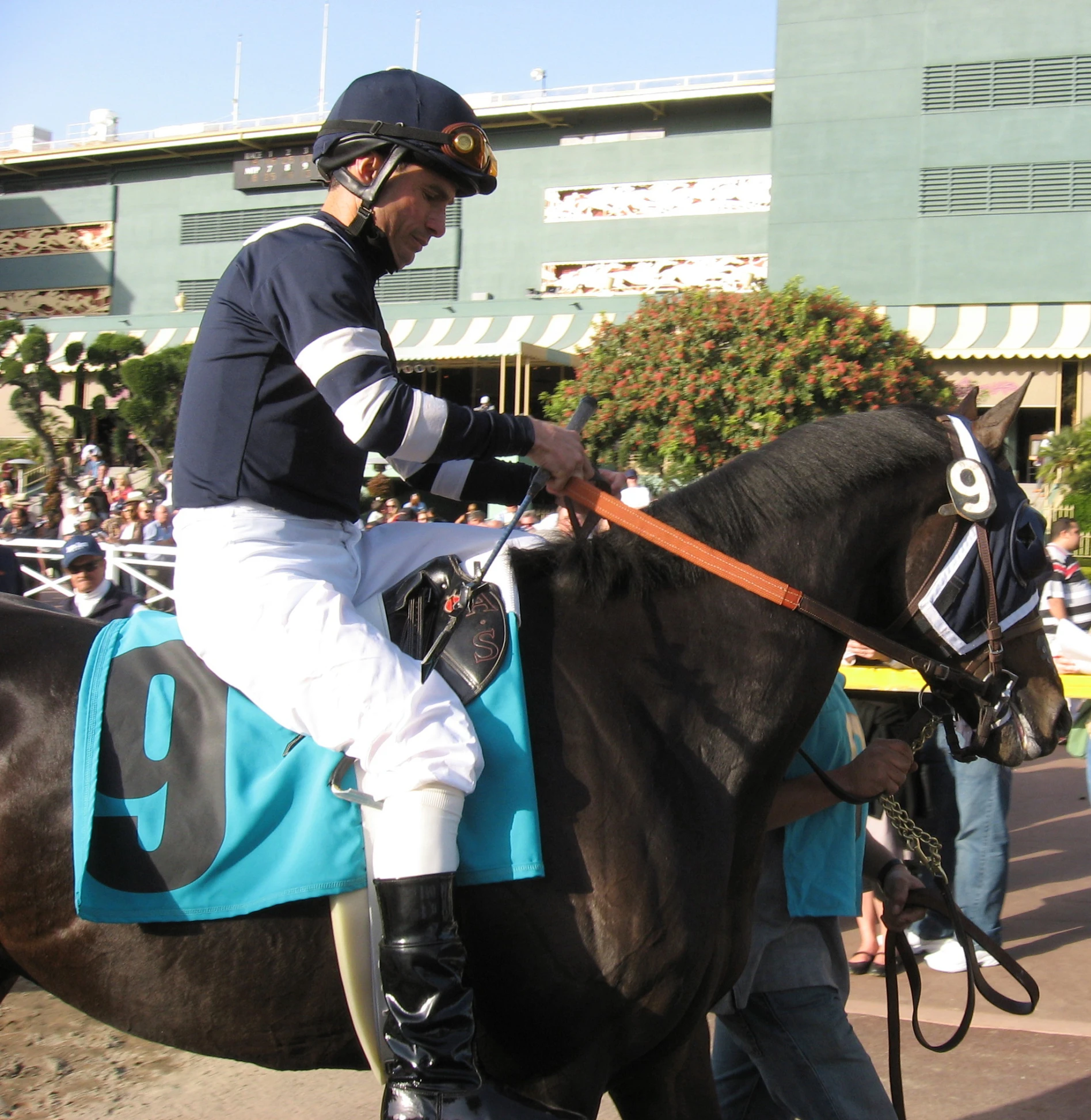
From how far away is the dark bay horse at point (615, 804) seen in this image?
6.64ft

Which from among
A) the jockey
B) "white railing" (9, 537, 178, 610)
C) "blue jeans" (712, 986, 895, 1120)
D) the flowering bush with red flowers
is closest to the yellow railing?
"blue jeans" (712, 986, 895, 1120)

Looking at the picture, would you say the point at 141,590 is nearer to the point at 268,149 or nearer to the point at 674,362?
the point at 674,362

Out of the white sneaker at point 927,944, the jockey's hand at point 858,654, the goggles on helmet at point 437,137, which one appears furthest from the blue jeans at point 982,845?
the goggles on helmet at point 437,137

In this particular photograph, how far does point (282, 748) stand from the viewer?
2.09m

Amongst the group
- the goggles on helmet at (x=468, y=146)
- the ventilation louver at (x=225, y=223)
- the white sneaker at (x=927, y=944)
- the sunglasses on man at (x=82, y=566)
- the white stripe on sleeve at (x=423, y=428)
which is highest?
the ventilation louver at (x=225, y=223)

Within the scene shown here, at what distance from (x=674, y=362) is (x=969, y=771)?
14.2m

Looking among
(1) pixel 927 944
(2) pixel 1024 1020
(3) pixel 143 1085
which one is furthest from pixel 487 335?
(3) pixel 143 1085

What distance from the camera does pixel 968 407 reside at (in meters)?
2.47

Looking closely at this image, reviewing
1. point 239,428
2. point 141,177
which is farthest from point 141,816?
point 141,177

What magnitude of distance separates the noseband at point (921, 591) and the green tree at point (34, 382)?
93.8 ft

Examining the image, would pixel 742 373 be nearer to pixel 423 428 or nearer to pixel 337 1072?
pixel 337 1072

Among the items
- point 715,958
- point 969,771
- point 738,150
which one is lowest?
point 969,771

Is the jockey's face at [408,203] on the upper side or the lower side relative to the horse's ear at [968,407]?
upper

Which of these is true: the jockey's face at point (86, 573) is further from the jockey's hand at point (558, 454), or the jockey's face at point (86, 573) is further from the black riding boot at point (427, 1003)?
the black riding boot at point (427, 1003)
